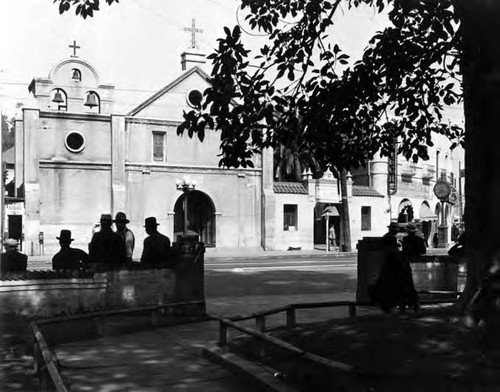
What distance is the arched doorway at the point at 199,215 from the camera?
42094 millimetres

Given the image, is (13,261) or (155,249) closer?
(13,261)

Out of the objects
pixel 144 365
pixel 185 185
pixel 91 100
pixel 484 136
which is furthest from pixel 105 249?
pixel 91 100

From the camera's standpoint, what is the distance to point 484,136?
343cm

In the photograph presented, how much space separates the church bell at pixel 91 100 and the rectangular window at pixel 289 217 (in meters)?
13.8

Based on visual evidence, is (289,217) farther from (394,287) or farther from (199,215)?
(394,287)

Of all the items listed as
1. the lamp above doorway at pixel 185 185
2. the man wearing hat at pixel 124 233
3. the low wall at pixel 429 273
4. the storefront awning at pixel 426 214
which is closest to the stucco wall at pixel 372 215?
the storefront awning at pixel 426 214

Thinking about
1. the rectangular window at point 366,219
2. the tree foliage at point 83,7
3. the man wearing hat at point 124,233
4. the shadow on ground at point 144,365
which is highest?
the tree foliage at point 83,7

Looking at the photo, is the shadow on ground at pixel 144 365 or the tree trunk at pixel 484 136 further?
Answer: the shadow on ground at pixel 144 365

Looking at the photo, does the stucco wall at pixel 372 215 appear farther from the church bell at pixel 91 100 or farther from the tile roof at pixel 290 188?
the church bell at pixel 91 100

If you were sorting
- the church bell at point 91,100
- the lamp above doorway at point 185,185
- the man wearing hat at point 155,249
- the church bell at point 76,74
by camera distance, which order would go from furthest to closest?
the church bell at point 91,100 → the church bell at point 76,74 → the lamp above doorway at point 185,185 → the man wearing hat at point 155,249

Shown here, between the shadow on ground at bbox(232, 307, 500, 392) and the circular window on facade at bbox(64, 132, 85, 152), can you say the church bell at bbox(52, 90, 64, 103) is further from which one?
the shadow on ground at bbox(232, 307, 500, 392)

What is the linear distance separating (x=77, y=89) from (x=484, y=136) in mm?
38747

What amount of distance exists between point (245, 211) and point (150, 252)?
105ft

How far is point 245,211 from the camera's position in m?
42.9
